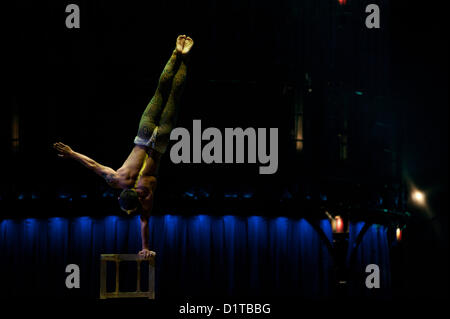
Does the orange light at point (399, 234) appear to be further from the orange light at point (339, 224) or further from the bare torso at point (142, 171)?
the bare torso at point (142, 171)

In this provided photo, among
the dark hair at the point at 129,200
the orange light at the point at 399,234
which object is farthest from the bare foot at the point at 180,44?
the orange light at the point at 399,234

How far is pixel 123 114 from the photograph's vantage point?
1805cm

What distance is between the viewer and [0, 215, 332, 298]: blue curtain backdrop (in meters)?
17.8

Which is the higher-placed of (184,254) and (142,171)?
(142,171)

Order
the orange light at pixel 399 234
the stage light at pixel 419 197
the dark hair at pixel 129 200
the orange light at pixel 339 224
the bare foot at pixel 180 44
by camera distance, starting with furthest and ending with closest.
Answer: the stage light at pixel 419 197, the orange light at pixel 399 234, the orange light at pixel 339 224, the bare foot at pixel 180 44, the dark hair at pixel 129 200

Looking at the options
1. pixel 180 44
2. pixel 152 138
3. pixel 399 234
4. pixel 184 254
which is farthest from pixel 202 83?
pixel 152 138

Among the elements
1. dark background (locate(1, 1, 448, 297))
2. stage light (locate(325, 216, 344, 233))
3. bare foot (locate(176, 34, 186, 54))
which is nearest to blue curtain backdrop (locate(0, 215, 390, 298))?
stage light (locate(325, 216, 344, 233))

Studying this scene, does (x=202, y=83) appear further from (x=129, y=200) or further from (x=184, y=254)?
(x=129, y=200)

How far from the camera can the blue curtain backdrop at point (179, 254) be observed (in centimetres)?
1780

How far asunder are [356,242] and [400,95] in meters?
3.66

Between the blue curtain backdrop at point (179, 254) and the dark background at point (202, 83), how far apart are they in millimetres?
699

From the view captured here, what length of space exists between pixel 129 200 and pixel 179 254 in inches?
240

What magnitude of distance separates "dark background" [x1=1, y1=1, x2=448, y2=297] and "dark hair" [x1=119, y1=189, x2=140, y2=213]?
569cm

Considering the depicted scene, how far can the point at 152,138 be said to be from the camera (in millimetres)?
12531
